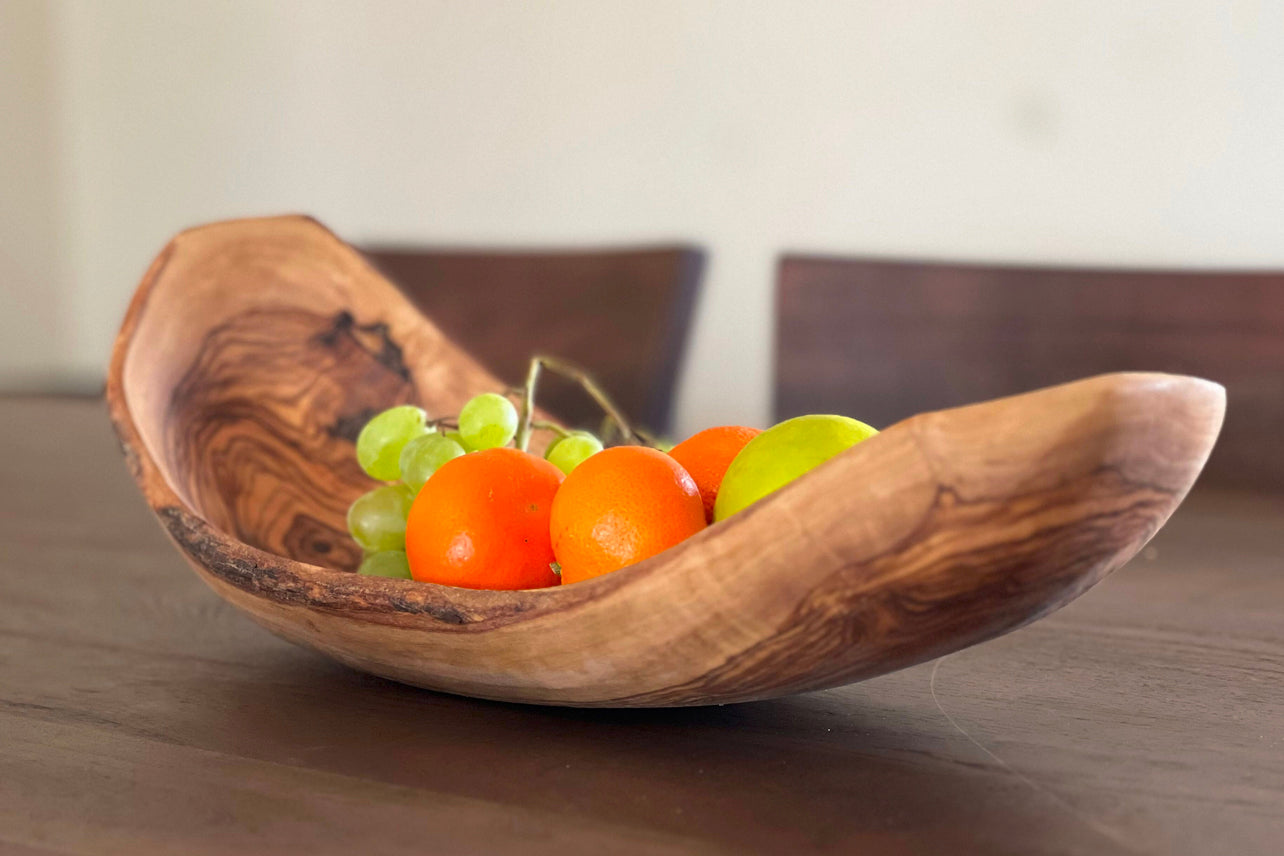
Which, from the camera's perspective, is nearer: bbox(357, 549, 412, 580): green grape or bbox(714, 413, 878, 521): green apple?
bbox(714, 413, 878, 521): green apple

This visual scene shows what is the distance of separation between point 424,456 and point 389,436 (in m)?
0.06

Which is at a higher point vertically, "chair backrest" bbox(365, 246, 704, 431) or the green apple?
the green apple

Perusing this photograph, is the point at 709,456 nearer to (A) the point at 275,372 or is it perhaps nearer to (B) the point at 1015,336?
(A) the point at 275,372

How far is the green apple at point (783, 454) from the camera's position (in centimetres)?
42

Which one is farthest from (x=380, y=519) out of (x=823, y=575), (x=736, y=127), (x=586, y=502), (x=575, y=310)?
(x=736, y=127)

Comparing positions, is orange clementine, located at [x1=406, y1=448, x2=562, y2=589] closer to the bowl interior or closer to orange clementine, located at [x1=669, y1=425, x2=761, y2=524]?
orange clementine, located at [x1=669, y1=425, x2=761, y2=524]

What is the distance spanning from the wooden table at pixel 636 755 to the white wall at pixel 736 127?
1.69m

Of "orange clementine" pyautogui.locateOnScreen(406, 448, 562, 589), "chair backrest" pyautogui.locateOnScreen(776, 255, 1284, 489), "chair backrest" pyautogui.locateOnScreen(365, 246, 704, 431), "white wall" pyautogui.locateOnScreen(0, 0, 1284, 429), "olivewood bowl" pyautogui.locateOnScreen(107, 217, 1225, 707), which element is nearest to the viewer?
"olivewood bowl" pyautogui.locateOnScreen(107, 217, 1225, 707)

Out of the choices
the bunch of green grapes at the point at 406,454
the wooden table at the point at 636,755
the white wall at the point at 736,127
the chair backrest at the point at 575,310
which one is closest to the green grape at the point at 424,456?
the bunch of green grapes at the point at 406,454

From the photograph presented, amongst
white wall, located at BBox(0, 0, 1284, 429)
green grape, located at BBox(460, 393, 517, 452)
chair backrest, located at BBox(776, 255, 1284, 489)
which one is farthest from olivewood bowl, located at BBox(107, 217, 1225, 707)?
white wall, located at BBox(0, 0, 1284, 429)

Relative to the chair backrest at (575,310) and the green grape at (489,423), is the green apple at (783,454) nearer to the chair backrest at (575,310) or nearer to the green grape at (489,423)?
the green grape at (489,423)

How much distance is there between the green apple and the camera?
1.39ft

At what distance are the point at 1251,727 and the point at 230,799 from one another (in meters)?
0.39

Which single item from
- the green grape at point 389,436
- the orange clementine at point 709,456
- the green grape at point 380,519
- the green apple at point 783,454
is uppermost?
the green apple at point 783,454
